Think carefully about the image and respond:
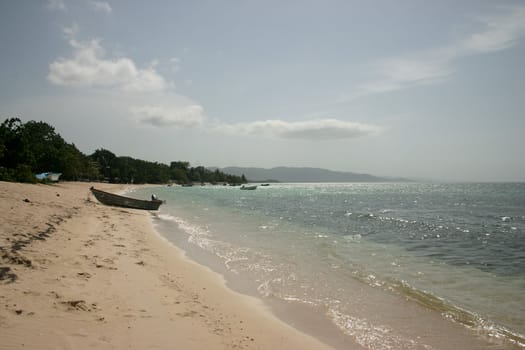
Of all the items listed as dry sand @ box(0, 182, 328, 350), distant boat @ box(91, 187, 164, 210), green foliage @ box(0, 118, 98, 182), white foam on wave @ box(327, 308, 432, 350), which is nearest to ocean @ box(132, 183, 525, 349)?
white foam on wave @ box(327, 308, 432, 350)

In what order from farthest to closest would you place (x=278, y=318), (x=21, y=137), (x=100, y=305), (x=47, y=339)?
(x=21, y=137)
(x=278, y=318)
(x=100, y=305)
(x=47, y=339)

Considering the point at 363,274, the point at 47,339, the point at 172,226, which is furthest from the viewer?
the point at 172,226

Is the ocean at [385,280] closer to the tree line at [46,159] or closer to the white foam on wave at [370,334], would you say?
the white foam on wave at [370,334]

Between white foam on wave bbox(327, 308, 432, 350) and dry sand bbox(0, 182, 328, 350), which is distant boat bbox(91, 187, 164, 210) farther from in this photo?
white foam on wave bbox(327, 308, 432, 350)

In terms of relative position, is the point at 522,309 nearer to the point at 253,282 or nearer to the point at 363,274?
the point at 363,274

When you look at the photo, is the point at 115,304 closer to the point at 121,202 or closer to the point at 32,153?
the point at 121,202

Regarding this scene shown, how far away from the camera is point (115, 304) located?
21.6 ft

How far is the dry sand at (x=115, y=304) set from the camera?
5.23 meters

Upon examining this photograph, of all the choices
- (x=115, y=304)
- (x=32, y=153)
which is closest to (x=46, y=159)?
(x=32, y=153)

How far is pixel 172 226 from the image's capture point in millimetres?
22094

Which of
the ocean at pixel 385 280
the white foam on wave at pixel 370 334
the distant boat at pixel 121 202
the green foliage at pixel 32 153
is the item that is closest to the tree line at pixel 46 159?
the green foliage at pixel 32 153

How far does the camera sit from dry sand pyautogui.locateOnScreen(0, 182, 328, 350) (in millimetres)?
5227

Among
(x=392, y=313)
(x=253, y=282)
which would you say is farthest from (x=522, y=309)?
(x=253, y=282)

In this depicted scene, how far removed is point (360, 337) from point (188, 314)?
3.47 metres
